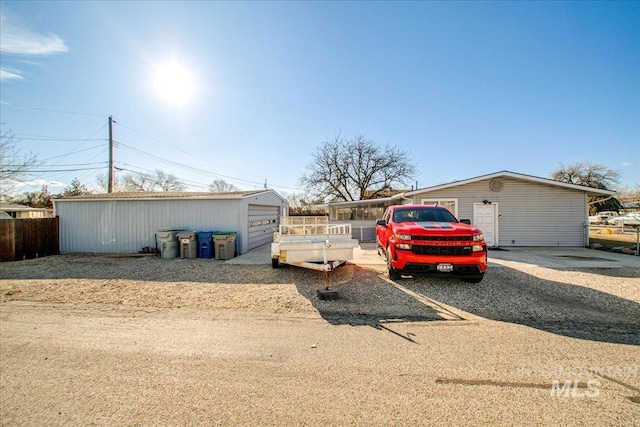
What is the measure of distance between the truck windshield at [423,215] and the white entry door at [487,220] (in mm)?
6844

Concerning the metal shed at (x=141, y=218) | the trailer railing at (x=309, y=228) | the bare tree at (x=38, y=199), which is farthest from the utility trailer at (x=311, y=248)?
the bare tree at (x=38, y=199)

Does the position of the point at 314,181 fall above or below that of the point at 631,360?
above

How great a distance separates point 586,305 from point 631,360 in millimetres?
2460

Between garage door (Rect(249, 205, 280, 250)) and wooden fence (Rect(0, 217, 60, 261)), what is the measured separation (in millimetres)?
8868

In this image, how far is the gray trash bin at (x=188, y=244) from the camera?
10484mm

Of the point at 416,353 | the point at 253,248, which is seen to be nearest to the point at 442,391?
the point at 416,353

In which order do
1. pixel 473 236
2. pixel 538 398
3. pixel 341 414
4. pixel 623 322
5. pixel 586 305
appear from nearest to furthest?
1. pixel 341 414
2. pixel 538 398
3. pixel 623 322
4. pixel 586 305
5. pixel 473 236

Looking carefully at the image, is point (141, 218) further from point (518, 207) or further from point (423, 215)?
point (518, 207)

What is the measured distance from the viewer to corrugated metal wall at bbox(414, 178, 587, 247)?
12.9 m

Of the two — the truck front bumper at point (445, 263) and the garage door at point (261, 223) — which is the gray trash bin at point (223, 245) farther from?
the truck front bumper at point (445, 263)

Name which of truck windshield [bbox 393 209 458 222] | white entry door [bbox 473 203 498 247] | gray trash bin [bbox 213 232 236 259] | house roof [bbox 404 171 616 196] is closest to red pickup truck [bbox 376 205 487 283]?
truck windshield [bbox 393 209 458 222]

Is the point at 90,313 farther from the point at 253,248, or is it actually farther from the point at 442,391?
the point at 253,248

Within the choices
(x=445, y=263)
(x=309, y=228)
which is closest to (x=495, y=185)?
(x=445, y=263)

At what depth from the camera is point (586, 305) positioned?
4848 millimetres
